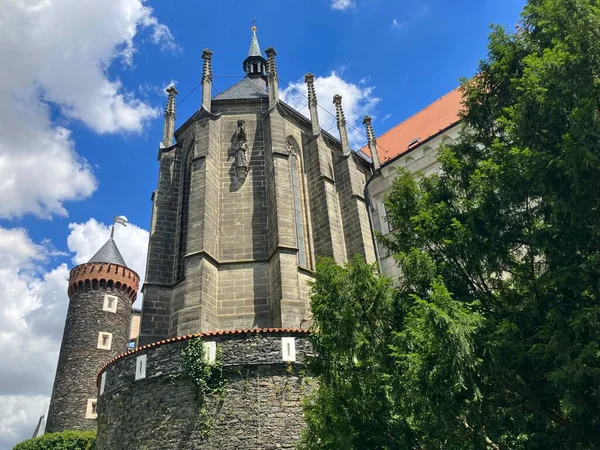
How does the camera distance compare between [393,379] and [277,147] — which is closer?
[393,379]

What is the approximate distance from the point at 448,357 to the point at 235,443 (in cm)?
600

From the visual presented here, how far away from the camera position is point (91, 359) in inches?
1188

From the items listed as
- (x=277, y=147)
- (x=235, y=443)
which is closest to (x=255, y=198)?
(x=277, y=147)

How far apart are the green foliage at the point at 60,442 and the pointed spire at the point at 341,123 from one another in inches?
748

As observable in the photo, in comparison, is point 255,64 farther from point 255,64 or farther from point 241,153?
point 241,153

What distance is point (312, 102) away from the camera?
62.1 ft

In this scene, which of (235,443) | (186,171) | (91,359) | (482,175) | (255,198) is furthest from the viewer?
(91,359)

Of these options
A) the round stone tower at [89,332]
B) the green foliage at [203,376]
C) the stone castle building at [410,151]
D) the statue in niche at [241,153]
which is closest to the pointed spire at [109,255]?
the round stone tower at [89,332]

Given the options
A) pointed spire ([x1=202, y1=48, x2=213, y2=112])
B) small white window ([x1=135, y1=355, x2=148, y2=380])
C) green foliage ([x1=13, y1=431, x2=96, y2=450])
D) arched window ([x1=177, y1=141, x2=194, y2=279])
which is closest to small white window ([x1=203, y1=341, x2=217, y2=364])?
small white window ([x1=135, y1=355, x2=148, y2=380])

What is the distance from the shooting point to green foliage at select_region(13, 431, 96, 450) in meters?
25.0

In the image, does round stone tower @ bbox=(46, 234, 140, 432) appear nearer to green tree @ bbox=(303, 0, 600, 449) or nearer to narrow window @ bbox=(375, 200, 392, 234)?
narrow window @ bbox=(375, 200, 392, 234)

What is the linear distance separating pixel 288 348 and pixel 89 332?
24.2 m

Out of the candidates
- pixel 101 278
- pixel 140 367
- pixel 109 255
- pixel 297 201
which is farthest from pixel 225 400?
pixel 109 255

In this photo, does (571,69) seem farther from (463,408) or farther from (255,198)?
(255,198)
